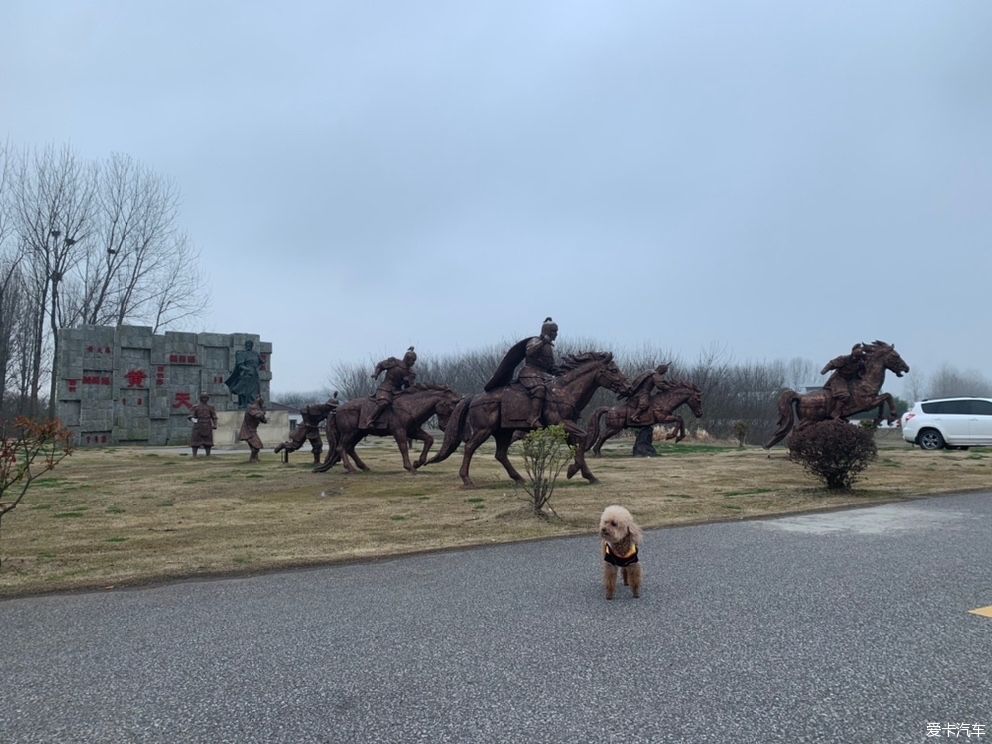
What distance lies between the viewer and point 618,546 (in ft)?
18.0

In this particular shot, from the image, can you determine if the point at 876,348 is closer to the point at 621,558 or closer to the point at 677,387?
the point at 677,387

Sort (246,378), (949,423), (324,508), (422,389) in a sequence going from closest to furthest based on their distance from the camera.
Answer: (324,508) → (422,389) → (949,423) → (246,378)

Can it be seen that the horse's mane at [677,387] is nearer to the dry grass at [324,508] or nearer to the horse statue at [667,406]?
the horse statue at [667,406]

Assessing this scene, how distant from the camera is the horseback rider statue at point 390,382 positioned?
1532 cm

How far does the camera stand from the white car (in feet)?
69.2

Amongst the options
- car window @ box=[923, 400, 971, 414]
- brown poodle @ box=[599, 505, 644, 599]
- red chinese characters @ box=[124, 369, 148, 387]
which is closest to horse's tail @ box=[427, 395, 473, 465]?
brown poodle @ box=[599, 505, 644, 599]

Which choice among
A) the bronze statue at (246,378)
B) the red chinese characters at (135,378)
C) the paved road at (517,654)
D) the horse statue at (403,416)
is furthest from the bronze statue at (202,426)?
the paved road at (517,654)

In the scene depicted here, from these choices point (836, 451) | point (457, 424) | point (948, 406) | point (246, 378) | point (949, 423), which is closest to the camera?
point (836, 451)

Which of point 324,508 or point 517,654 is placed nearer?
point 517,654

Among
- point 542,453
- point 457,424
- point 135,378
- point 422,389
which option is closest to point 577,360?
point 457,424

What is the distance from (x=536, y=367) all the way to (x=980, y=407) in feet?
54.8

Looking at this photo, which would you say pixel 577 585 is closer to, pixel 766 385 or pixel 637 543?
pixel 637 543

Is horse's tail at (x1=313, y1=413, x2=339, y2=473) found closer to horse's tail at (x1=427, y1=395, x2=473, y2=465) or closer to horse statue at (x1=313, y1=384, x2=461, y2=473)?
horse statue at (x1=313, y1=384, x2=461, y2=473)

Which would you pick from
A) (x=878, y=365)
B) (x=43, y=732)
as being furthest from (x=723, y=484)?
(x=43, y=732)
